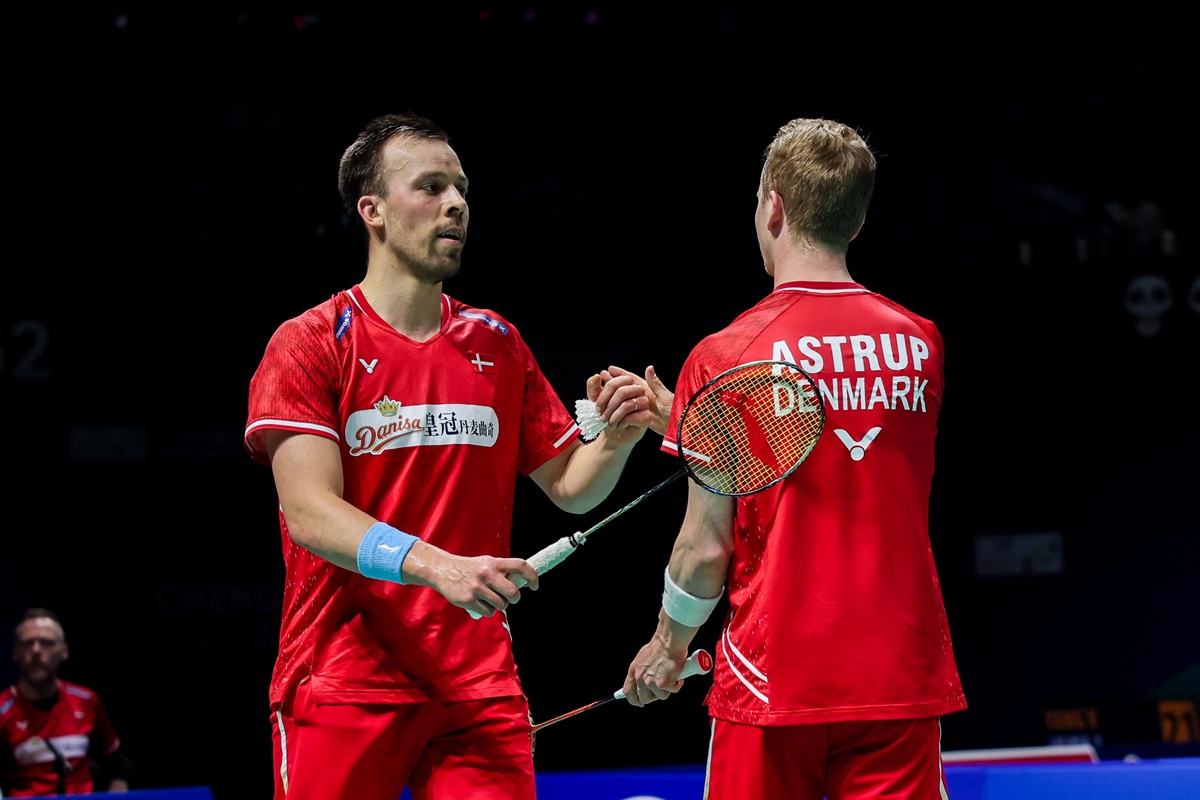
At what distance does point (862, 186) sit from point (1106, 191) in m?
8.83

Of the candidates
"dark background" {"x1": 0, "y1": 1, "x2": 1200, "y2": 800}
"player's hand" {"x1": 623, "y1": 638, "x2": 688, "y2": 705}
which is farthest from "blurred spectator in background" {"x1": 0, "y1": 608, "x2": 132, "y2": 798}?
"player's hand" {"x1": 623, "y1": 638, "x2": 688, "y2": 705}

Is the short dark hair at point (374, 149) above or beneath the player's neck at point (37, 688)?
A: above

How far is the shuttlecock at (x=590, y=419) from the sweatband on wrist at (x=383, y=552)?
26.8 inches

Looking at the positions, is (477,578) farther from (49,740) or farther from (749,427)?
(49,740)

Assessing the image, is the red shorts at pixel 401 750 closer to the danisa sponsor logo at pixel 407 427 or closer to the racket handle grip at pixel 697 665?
the racket handle grip at pixel 697 665

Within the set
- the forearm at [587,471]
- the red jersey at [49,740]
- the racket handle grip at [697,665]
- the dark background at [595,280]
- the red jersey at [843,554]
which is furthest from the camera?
the dark background at [595,280]

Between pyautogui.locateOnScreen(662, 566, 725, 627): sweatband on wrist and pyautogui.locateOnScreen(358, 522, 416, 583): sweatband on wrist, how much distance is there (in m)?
0.52

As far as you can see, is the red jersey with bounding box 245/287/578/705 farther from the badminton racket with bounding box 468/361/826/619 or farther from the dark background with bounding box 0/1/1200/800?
the dark background with bounding box 0/1/1200/800

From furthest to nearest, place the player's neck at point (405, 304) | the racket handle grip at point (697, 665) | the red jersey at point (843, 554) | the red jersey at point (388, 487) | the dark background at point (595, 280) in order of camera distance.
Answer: the dark background at point (595, 280)
the player's neck at point (405, 304)
the red jersey at point (388, 487)
the racket handle grip at point (697, 665)
the red jersey at point (843, 554)

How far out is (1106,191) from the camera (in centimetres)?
1105

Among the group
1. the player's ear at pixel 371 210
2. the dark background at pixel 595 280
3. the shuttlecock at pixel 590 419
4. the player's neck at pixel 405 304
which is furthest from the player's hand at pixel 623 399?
the dark background at pixel 595 280

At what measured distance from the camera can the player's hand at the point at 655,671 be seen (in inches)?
121

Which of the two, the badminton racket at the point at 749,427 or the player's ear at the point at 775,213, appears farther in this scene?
the player's ear at the point at 775,213

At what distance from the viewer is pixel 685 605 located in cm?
292
